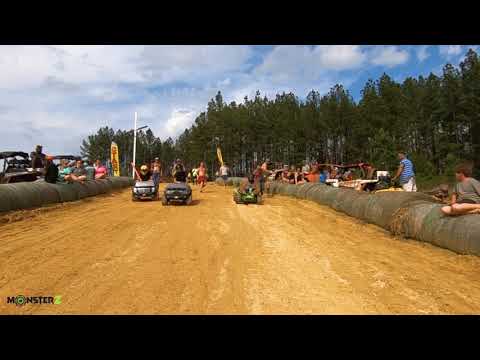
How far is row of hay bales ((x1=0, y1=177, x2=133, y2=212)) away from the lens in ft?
39.0

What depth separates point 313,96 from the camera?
231 feet

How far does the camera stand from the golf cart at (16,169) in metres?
16.5

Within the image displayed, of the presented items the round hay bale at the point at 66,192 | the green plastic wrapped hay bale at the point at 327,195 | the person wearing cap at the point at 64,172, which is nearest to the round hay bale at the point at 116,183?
the person wearing cap at the point at 64,172

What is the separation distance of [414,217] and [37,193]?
11.8m

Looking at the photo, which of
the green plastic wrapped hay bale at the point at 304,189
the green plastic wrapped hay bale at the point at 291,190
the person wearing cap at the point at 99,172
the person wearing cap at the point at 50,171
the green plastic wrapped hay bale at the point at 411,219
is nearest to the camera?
the green plastic wrapped hay bale at the point at 411,219

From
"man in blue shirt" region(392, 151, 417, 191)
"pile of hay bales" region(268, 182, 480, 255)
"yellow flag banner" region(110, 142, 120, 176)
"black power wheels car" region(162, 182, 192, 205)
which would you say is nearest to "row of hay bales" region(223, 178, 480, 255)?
"pile of hay bales" region(268, 182, 480, 255)

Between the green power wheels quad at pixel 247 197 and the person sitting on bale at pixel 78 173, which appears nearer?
the green power wheels quad at pixel 247 197

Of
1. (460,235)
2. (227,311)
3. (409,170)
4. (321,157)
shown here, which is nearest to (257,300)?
(227,311)

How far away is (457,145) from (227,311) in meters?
52.5

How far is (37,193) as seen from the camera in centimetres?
1345

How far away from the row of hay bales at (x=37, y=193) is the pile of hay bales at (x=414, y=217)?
10465 mm

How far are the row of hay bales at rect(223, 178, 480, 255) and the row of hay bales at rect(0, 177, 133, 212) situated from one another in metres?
10.5

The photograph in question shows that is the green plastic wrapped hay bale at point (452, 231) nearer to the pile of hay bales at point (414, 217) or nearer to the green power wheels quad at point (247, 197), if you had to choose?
the pile of hay bales at point (414, 217)

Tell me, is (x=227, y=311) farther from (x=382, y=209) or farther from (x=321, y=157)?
(x=321, y=157)
